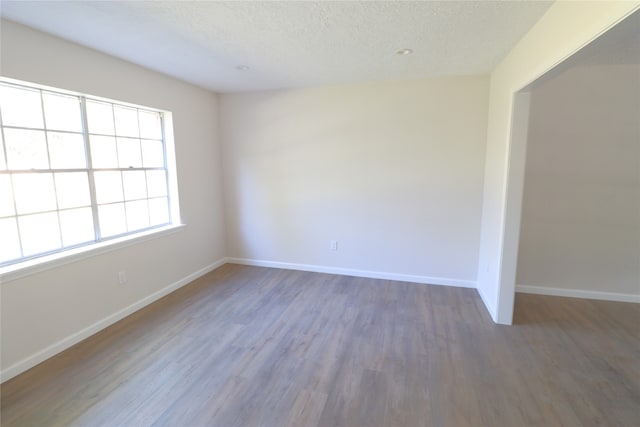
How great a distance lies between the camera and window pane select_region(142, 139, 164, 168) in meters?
Result: 3.43

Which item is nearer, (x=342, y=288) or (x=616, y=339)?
(x=616, y=339)

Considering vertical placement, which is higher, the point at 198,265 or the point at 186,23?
the point at 186,23

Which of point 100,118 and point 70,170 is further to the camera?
point 100,118

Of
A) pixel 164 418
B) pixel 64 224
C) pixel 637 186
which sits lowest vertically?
pixel 164 418

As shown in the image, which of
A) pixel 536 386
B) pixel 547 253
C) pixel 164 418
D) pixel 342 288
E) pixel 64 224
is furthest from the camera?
pixel 342 288

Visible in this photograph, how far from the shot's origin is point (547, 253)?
11.4 ft

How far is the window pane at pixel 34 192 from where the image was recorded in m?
2.29

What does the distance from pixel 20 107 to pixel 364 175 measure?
330cm

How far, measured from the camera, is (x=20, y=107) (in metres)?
2.29

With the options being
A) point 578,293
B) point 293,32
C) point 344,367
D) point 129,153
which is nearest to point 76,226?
point 129,153

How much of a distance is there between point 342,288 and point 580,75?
3.45 m

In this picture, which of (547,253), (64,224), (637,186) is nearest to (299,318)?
(64,224)

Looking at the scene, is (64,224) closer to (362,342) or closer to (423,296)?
(362,342)

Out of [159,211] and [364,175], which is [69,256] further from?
[364,175]
